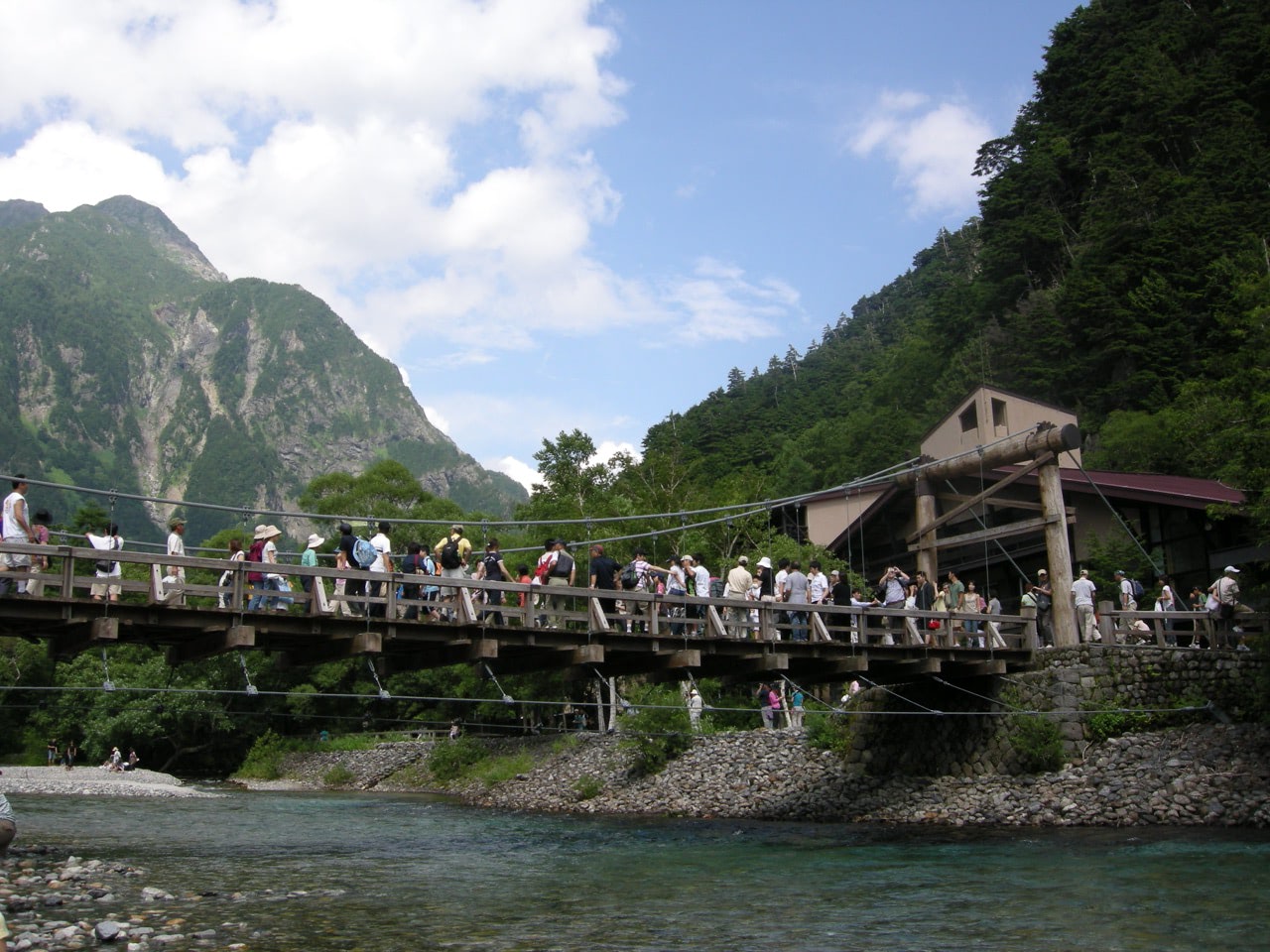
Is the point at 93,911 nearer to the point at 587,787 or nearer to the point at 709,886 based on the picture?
the point at 709,886

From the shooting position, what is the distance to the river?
1052 cm

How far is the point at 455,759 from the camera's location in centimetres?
3816

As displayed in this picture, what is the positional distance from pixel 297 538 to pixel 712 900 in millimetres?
119657

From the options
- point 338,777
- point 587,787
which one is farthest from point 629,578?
point 338,777

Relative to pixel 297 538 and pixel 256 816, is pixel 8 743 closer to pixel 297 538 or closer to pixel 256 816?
pixel 256 816

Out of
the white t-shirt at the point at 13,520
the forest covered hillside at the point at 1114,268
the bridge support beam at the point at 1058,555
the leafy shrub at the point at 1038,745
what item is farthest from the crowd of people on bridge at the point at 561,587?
the forest covered hillside at the point at 1114,268

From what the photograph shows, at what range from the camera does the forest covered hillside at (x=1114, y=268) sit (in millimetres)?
39469

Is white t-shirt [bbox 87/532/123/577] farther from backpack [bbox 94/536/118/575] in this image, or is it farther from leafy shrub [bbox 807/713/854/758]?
leafy shrub [bbox 807/713/854/758]

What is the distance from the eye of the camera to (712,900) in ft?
41.8

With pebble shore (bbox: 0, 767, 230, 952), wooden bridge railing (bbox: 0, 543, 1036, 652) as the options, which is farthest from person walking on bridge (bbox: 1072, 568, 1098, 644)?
pebble shore (bbox: 0, 767, 230, 952)

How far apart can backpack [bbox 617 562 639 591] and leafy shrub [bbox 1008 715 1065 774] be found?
7407 mm

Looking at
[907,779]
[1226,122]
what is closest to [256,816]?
[907,779]

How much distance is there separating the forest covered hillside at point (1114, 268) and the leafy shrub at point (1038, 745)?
6.53 metres

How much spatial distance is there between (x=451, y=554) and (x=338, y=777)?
1093 inches
